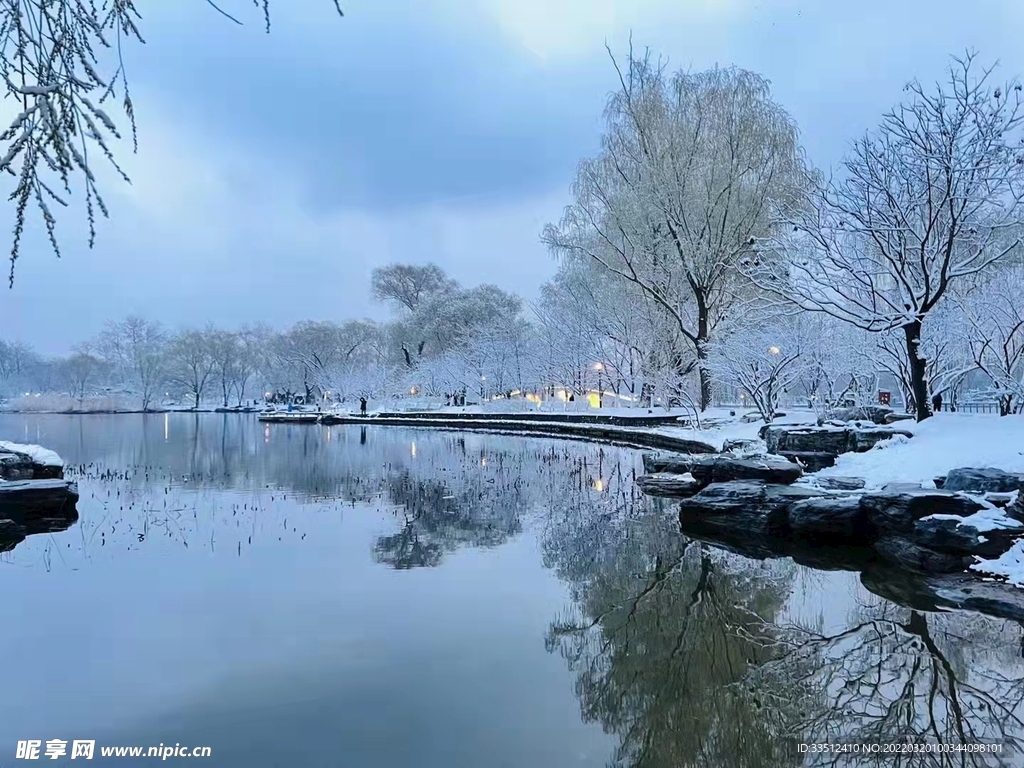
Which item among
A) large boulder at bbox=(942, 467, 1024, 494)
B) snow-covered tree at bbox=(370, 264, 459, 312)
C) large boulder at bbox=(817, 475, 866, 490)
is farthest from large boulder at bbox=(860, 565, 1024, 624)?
snow-covered tree at bbox=(370, 264, 459, 312)

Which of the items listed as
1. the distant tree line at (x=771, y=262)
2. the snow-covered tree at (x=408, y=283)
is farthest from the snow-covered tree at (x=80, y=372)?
the distant tree line at (x=771, y=262)

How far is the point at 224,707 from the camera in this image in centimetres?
474

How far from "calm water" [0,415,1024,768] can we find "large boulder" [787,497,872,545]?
1397mm

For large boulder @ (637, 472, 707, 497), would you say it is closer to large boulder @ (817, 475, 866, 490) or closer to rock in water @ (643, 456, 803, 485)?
rock in water @ (643, 456, 803, 485)

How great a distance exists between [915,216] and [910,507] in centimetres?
819

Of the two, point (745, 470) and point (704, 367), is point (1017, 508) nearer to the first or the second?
point (745, 470)

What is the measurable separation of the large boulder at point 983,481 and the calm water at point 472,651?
2.68 m

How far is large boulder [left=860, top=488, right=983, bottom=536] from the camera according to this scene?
8.39 meters

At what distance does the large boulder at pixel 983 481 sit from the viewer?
879cm

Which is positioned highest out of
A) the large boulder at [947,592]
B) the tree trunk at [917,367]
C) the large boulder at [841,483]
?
the tree trunk at [917,367]

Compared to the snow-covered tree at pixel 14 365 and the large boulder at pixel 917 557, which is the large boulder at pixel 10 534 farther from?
the snow-covered tree at pixel 14 365

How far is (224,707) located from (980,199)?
14153mm

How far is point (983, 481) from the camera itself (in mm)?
9039

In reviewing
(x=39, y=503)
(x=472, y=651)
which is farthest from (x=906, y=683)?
(x=39, y=503)
